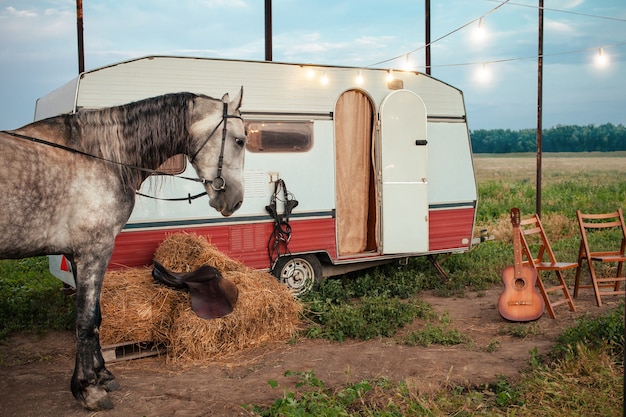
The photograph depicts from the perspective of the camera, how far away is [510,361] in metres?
5.62

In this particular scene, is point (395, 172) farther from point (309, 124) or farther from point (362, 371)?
point (362, 371)

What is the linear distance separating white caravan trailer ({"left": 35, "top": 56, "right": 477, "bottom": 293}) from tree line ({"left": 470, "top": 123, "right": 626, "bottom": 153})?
34.9 m

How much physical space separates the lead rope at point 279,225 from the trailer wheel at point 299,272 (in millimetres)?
198

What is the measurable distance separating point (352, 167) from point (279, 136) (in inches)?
55.6

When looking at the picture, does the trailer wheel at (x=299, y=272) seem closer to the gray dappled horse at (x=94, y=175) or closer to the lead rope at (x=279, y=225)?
the lead rope at (x=279, y=225)

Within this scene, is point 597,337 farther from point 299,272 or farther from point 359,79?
point 359,79

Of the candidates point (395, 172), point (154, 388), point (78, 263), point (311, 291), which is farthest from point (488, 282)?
point (78, 263)

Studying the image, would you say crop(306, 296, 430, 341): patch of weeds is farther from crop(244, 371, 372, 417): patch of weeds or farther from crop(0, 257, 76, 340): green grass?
crop(0, 257, 76, 340): green grass

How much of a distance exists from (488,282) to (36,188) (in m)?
6.99

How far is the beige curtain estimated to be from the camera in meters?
8.57

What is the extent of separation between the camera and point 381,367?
550 cm

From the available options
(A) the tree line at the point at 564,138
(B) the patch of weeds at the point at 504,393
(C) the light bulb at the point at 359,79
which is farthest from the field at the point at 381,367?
(A) the tree line at the point at 564,138

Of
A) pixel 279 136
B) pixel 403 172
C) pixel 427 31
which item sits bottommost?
pixel 403 172

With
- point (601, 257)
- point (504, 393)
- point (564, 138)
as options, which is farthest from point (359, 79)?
point (564, 138)
